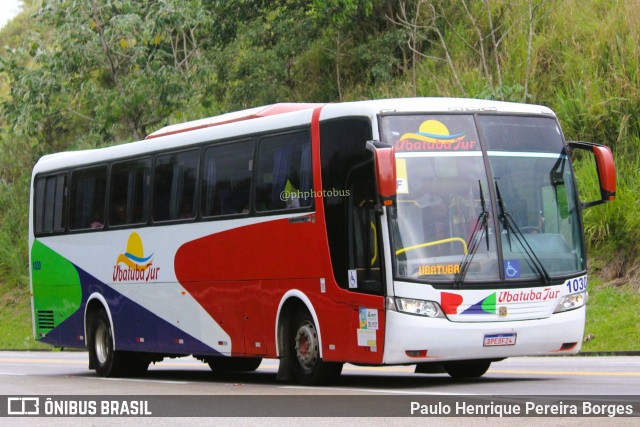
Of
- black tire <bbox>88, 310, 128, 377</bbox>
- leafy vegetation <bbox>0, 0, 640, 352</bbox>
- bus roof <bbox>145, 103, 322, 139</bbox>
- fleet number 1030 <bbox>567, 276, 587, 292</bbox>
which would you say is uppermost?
leafy vegetation <bbox>0, 0, 640, 352</bbox>

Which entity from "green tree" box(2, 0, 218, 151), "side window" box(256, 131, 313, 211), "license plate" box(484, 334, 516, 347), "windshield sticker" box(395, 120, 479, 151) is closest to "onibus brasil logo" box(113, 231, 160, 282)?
"side window" box(256, 131, 313, 211)

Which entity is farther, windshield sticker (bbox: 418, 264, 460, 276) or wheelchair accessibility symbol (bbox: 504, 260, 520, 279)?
wheelchair accessibility symbol (bbox: 504, 260, 520, 279)

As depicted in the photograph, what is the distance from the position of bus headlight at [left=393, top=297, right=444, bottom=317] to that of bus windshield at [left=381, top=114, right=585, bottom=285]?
255 mm

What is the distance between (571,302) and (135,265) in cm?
795

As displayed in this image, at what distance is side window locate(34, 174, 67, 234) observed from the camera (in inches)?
891

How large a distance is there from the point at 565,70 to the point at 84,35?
1204 cm

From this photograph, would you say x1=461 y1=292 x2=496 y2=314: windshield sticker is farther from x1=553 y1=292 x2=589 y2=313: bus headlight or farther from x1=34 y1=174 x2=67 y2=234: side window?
x1=34 y1=174 x2=67 y2=234: side window

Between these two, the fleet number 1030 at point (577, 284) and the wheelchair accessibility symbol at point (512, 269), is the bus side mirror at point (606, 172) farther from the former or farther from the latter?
the wheelchair accessibility symbol at point (512, 269)

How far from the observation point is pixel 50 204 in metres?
23.1

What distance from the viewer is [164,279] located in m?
19.4

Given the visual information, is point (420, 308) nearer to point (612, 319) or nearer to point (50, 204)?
point (612, 319)

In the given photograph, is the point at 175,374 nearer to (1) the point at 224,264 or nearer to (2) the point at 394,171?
(1) the point at 224,264

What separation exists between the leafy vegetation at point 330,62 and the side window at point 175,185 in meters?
10.4

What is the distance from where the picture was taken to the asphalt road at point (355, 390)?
468 inches
